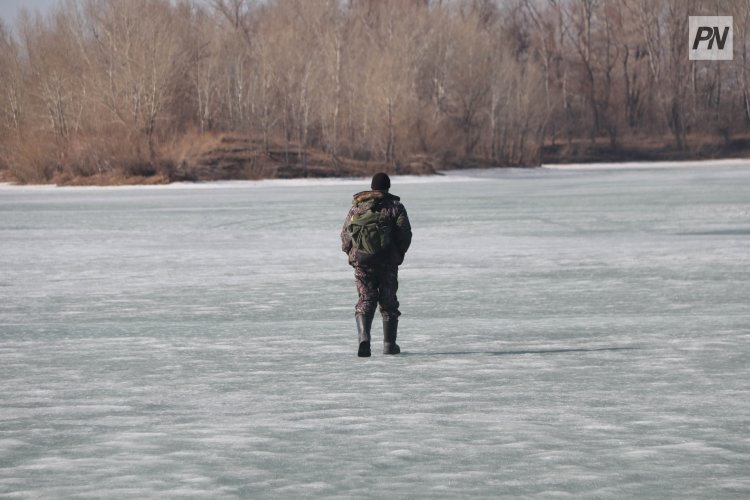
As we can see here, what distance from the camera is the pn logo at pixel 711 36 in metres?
88.1

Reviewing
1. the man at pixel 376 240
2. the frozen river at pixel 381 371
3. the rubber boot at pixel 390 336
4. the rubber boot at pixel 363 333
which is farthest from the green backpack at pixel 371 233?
the frozen river at pixel 381 371

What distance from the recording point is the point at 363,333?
10.1m

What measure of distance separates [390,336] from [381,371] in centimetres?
76

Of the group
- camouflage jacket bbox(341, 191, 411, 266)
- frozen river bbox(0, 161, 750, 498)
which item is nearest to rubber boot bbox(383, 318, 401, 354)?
frozen river bbox(0, 161, 750, 498)

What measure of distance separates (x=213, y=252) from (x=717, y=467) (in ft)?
49.0

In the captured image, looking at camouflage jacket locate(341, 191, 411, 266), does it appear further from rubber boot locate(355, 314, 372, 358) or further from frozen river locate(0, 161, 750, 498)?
frozen river locate(0, 161, 750, 498)

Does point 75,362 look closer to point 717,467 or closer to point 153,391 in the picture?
point 153,391

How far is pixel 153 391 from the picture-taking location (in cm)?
906

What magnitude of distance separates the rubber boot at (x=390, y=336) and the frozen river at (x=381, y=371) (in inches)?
4.3

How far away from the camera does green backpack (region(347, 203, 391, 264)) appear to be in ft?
31.6

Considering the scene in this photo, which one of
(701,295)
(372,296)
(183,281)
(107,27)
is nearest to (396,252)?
(372,296)

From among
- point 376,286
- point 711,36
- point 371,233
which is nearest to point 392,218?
point 371,233

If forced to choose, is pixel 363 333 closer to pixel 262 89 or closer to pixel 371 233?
pixel 371 233

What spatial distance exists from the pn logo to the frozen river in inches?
2730
